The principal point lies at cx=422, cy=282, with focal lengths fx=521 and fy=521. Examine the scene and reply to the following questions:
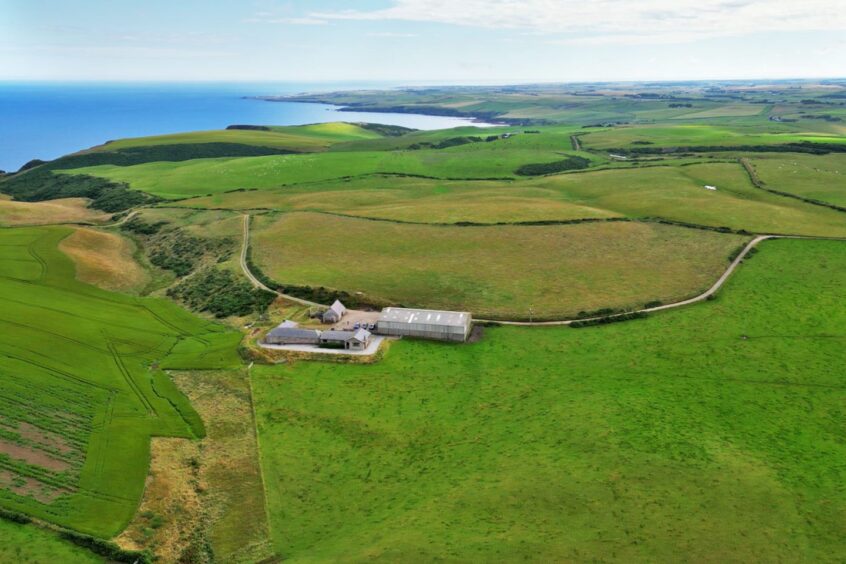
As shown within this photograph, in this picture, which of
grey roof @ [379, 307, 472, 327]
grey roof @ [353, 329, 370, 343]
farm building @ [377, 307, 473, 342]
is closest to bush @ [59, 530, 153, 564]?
grey roof @ [353, 329, 370, 343]

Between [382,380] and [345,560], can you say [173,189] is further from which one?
[345,560]

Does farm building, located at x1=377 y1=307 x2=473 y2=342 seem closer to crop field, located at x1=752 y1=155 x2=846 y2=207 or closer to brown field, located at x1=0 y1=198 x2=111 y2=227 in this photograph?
brown field, located at x1=0 y1=198 x2=111 y2=227

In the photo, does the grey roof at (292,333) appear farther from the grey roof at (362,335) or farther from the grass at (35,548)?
the grass at (35,548)

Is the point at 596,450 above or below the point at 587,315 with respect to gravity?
below

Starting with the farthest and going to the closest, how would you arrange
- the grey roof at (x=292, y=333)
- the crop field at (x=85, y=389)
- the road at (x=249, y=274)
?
the road at (x=249, y=274)
the grey roof at (x=292, y=333)
the crop field at (x=85, y=389)

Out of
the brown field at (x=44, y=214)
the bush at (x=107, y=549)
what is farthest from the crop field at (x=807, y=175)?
the brown field at (x=44, y=214)

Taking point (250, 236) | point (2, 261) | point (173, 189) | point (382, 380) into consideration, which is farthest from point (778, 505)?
point (173, 189)

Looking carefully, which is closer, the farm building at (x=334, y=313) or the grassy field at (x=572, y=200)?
the farm building at (x=334, y=313)
